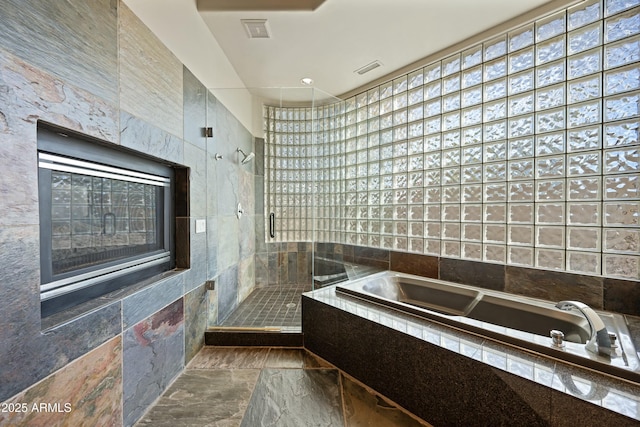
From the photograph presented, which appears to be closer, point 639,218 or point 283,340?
point 639,218

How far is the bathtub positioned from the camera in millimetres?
983

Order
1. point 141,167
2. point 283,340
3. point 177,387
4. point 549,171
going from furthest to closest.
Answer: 1. point 283,340
2. point 549,171
3. point 177,387
4. point 141,167

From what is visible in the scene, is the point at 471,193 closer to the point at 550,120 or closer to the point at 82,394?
the point at 550,120

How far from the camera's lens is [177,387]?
1.47 meters

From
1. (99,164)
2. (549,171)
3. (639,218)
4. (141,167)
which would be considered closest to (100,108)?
(99,164)

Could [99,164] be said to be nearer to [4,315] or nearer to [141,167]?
[141,167]

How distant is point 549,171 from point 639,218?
475 millimetres

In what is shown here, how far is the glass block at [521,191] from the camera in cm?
168

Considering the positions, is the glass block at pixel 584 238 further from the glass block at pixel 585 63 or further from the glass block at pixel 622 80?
the glass block at pixel 585 63

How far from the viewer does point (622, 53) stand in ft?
4.56

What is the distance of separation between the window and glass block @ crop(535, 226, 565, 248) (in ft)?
8.21

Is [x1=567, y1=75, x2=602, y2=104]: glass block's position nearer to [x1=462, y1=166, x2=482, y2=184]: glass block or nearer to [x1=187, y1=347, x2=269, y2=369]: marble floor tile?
[x1=462, y1=166, x2=482, y2=184]: glass block

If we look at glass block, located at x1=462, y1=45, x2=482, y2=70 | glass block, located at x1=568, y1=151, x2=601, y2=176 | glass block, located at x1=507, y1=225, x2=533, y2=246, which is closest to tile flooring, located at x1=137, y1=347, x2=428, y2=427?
glass block, located at x1=507, y1=225, x2=533, y2=246

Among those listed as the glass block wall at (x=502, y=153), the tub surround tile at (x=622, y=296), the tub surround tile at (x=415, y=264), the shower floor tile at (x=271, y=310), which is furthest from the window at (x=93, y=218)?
the tub surround tile at (x=622, y=296)
